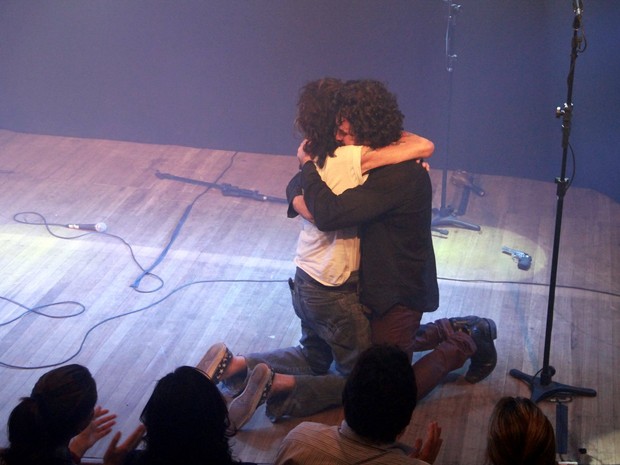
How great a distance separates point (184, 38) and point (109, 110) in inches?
33.1

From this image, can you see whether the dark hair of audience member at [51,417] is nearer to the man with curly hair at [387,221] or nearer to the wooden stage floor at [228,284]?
the wooden stage floor at [228,284]

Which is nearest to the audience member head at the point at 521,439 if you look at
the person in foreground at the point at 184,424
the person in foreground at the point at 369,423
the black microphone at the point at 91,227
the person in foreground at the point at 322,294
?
the person in foreground at the point at 369,423

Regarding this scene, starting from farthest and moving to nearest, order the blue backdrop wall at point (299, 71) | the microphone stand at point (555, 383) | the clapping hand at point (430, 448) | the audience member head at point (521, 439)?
the blue backdrop wall at point (299, 71) → the microphone stand at point (555, 383) → the clapping hand at point (430, 448) → the audience member head at point (521, 439)

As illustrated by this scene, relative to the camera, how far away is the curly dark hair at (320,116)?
296 centimetres

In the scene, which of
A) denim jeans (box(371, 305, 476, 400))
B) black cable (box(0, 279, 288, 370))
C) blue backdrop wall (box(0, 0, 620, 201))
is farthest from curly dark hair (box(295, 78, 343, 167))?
blue backdrop wall (box(0, 0, 620, 201))

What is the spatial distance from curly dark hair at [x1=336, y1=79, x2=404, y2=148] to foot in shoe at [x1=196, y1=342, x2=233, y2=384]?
3.10 feet

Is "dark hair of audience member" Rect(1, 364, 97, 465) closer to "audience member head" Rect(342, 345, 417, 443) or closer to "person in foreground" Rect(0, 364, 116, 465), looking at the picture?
"person in foreground" Rect(0, 364, 116, 465)

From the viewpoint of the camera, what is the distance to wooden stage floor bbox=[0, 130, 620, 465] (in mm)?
3297

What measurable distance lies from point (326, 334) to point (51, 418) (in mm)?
1157

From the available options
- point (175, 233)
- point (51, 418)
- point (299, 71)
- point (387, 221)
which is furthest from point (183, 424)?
point (299, 71)

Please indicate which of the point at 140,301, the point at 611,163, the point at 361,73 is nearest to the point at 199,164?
the point at 361,73

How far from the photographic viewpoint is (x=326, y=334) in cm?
314

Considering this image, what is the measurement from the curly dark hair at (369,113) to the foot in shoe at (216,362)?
3.10 feet

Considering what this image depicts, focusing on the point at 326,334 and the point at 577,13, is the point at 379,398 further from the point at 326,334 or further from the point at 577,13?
the point at 577,13
